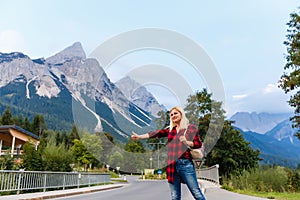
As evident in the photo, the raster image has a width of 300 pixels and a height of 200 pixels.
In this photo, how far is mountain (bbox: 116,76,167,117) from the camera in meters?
10.8

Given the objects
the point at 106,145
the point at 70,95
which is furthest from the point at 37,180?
the point at 70,95

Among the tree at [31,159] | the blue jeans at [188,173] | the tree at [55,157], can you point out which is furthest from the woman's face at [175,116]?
the tree at [55,157]

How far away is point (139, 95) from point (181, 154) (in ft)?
27.2

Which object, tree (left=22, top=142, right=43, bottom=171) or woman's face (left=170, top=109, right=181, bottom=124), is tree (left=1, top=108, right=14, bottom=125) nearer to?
tree (left=22, top=142, right=43, bottom=171)

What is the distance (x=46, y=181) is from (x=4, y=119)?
5685cm

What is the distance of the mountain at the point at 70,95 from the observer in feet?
36.1

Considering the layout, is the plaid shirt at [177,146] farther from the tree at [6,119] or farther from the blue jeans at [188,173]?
the tree at [6,119]

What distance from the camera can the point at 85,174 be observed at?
15.6 metres

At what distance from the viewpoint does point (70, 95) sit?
74188mm

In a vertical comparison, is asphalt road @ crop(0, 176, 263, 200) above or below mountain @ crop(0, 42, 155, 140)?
below

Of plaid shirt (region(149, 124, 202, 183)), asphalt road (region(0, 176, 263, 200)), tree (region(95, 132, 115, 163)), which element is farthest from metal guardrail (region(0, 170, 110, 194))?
plaid shirt (region(149, 124, 202, 183))

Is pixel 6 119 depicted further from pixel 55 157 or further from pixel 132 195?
pixel 132 195

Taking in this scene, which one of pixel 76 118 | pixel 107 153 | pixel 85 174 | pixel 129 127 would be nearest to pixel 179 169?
pixel 129 127

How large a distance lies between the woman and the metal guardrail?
6751 millimetres
